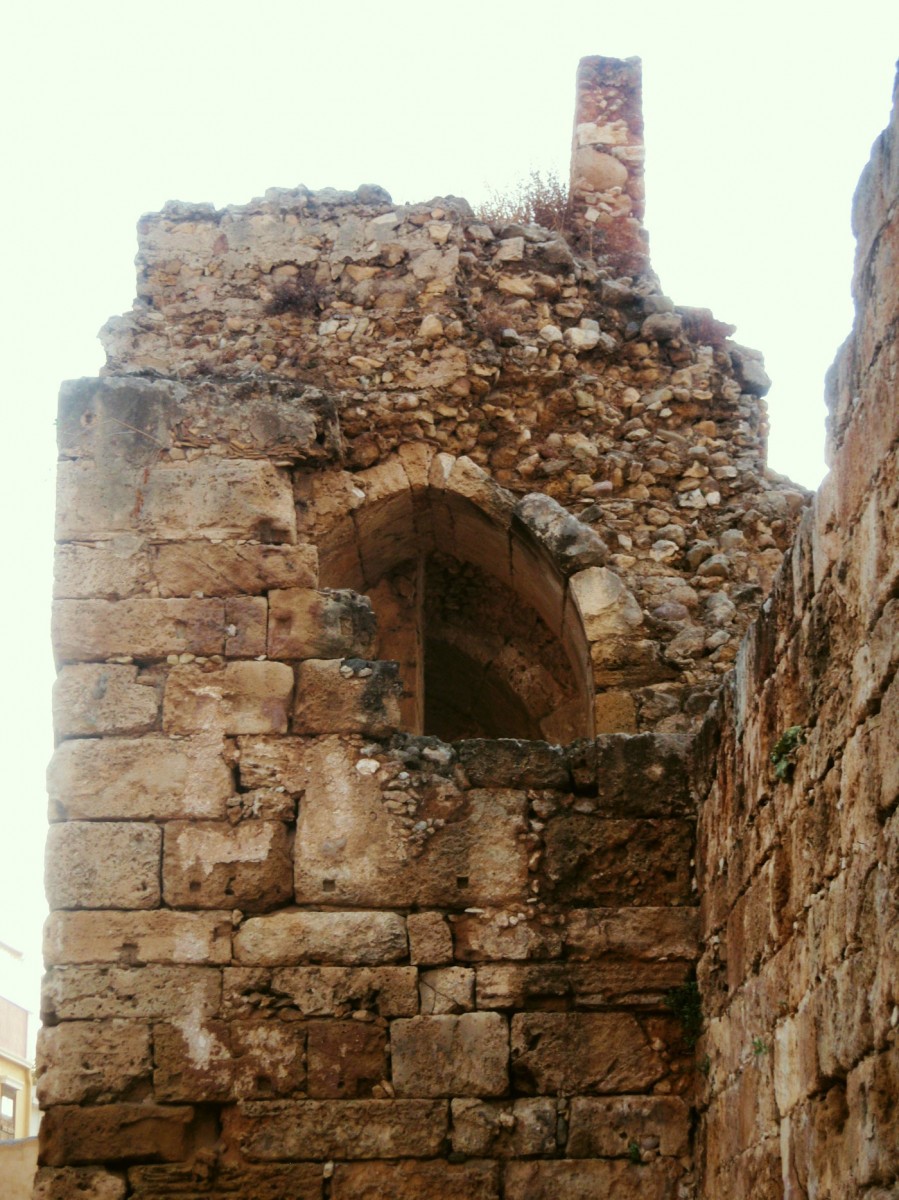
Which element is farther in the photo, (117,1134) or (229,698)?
(229,698)

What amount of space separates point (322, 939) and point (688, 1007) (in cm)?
147

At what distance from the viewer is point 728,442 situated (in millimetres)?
8156

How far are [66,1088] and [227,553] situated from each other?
7.58ft

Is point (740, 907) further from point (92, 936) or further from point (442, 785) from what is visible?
point (92, 936)

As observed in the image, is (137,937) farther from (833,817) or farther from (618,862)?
(833,817)

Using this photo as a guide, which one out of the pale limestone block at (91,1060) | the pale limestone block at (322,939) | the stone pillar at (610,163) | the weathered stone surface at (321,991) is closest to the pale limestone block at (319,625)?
the pale limestone block at (322,939)

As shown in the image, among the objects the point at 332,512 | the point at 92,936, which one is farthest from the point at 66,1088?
the point at 332,512

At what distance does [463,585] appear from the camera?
8977 mm

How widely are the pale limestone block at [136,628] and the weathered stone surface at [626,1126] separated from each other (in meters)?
2.42

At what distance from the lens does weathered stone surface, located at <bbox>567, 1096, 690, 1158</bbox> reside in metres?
6.09

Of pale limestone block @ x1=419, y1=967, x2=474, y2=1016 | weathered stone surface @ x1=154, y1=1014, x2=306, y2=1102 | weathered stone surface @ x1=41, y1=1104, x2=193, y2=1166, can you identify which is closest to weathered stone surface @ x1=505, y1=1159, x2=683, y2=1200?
pale limestone block @ x1=419, y1=967, x2=474, y2=1016

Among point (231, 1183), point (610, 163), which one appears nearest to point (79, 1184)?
point (231, 1183)

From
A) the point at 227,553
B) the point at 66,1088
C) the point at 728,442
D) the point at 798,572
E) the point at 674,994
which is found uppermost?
the point at 728,442

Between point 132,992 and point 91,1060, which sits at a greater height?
point 132,992
